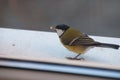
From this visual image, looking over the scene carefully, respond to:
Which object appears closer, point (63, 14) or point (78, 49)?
point (78, 49)

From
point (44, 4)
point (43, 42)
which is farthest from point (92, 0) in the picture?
point (43, 42)

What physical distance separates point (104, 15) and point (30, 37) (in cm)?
67

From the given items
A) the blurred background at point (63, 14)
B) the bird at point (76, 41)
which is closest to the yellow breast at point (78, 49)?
the bird at point (76, 41)

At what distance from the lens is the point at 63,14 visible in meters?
1.68

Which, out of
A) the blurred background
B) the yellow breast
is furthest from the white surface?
the blurred background

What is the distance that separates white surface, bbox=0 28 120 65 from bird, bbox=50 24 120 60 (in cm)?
1

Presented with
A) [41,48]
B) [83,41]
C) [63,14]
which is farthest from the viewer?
[63,14]

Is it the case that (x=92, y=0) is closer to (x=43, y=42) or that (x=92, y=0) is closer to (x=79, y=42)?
(x=79, y=42)

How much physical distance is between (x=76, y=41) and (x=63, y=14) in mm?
566

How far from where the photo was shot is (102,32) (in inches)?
56.7

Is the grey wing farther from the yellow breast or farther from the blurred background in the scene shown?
the blurred background

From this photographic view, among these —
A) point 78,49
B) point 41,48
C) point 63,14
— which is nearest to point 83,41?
point 78,49

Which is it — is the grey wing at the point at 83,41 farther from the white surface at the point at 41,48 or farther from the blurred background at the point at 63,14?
the blurred background at the point at 63,14

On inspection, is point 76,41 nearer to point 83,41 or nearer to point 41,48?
point 83,41
